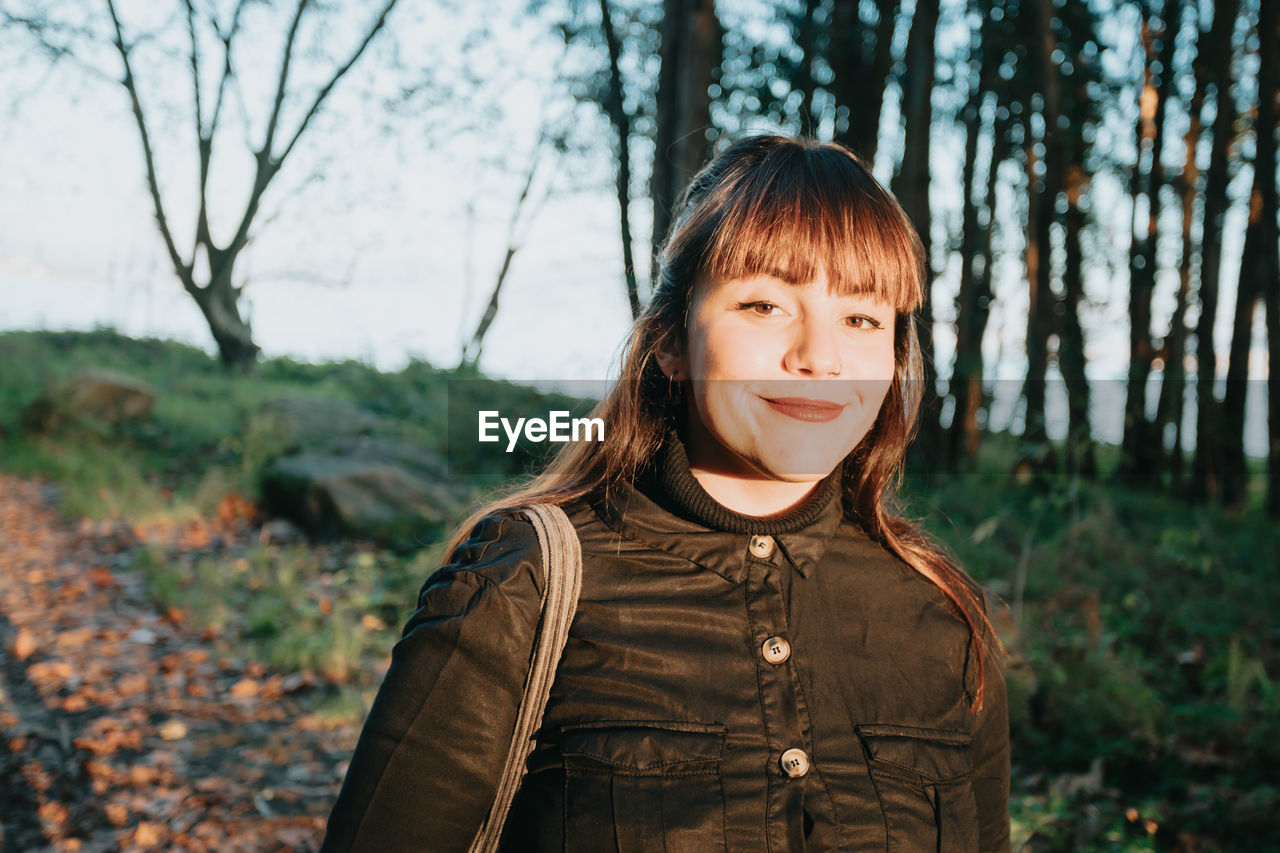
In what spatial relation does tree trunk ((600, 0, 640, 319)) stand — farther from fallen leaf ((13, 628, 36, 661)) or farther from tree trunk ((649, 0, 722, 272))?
fallen leaf ((13, 628, 36, 661))

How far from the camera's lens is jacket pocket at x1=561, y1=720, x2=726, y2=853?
4.29 ft

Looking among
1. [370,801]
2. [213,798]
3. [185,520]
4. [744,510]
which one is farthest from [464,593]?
[185,520]

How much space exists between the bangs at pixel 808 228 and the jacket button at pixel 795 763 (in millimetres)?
827

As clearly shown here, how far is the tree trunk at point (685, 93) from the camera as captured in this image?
221 inches

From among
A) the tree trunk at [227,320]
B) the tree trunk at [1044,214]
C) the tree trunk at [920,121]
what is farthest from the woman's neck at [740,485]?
the tree trunk at [227,320]

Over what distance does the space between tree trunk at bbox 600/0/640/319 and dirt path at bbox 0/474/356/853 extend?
8.61 metres

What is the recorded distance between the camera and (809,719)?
1456 mm

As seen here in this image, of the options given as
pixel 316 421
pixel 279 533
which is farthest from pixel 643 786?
pixel 316 421

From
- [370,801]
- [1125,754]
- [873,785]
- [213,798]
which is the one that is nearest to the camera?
[370,801]

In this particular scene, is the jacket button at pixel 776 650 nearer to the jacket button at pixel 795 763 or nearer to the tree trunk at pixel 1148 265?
the jacket button at pixel 795 763

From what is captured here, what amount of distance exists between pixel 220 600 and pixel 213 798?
242 cm

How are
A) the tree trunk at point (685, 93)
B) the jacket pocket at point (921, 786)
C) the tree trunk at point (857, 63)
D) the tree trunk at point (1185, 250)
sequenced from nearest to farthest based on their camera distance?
the jacket pocket at point (921, 786) < the tree trunk at point (685, 93) < the tree trunk at point (857, 63) < the tree trunk at point (1185, 250)

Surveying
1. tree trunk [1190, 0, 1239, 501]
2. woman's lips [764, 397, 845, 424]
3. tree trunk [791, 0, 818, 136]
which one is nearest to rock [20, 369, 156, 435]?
tree trunk [791, 0, 818, 136]

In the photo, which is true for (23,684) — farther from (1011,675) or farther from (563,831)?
(1011,675)
